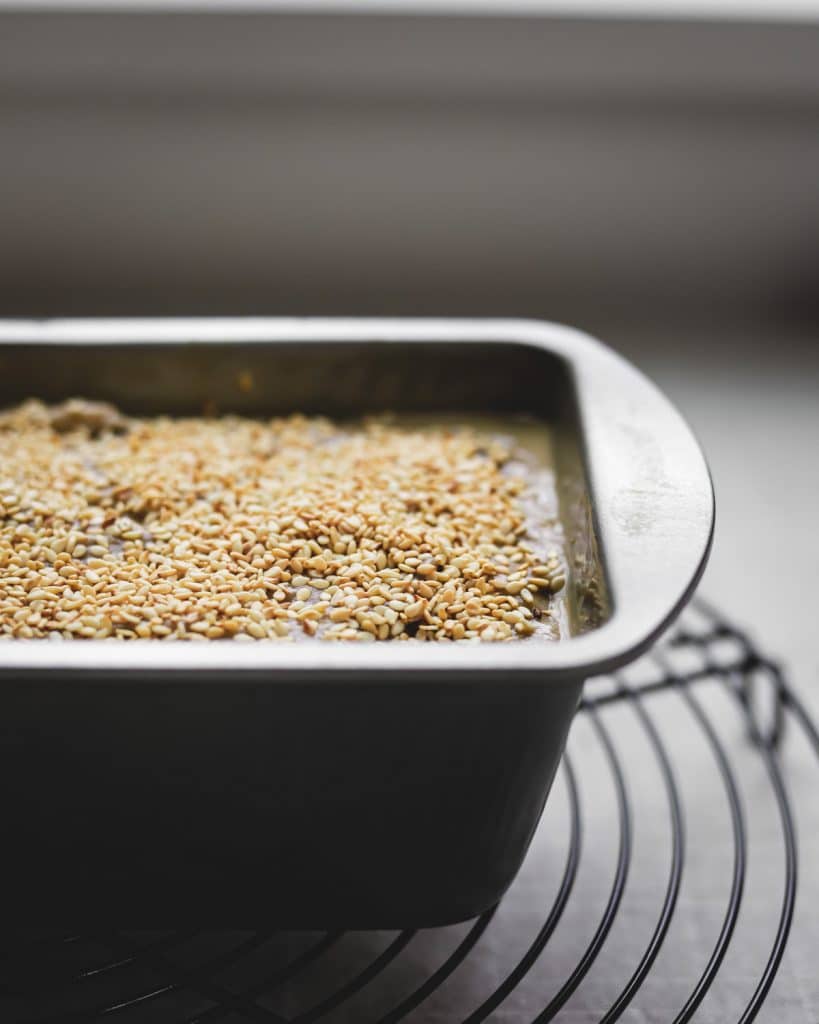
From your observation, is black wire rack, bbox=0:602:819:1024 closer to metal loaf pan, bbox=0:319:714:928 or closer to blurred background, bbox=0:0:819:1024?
metal loaf pan, bbox=0:319:714:928

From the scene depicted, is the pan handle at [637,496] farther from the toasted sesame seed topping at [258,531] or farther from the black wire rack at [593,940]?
the black wire rack at [593,940]

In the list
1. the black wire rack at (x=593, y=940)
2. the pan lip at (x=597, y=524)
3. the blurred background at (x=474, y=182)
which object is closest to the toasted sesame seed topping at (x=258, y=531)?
the pan lip at (x=597, y=524)

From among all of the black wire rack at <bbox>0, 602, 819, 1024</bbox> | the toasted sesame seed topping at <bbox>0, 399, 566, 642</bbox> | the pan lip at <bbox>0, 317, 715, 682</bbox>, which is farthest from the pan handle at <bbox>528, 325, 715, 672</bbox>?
the black wire rack at <bbox>0, 602, 819, 1024</bbox>

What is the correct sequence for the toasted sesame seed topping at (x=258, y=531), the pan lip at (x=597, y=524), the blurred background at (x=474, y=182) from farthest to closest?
the blurred background at (x=474, y=182)
the toasted sesame seed topping at (x=258, y=531)
the pan lip at (x=597, y=524)

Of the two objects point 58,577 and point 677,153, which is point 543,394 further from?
point 677,153

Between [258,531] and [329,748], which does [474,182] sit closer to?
[258,531]

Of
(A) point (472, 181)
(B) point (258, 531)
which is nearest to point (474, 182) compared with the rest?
(A) point (472, 181)

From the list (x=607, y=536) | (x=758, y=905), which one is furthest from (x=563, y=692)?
(x=758, y=905)
